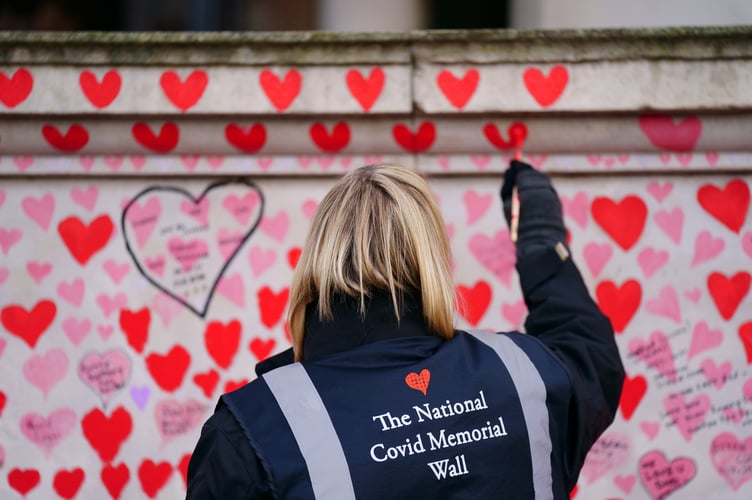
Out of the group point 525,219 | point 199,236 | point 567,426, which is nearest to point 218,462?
point 567,426

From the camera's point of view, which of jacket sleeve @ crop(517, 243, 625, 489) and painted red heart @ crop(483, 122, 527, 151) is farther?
painted red heart @ crop(483, 122, 527, 151)

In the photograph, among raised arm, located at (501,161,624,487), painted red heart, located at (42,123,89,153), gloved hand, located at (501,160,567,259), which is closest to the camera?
raised arm, located at (501,161,624,487)

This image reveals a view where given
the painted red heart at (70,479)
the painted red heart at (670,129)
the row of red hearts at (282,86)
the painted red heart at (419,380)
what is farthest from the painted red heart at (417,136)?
the painted red heart at (70,479)

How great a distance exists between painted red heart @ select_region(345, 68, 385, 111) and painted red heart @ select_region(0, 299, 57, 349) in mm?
1283

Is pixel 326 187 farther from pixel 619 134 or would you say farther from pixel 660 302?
pixel 660 302

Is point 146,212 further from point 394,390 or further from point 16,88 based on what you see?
point 394,390

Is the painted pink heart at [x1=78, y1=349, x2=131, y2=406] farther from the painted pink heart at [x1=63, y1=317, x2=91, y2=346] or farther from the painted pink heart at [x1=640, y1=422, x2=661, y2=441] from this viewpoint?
the painted pink heart at [x1=640, y1=422, x2=661, y2=441]

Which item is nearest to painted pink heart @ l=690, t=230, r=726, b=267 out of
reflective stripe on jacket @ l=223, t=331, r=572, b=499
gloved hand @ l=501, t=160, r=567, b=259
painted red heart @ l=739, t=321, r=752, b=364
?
painted red heart @ l=739, t=321, r=752, b=364

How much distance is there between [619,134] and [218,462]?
5.94 feet

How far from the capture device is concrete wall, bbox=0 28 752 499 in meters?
2.61

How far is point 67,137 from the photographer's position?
271cm

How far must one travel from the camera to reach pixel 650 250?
8.81ft

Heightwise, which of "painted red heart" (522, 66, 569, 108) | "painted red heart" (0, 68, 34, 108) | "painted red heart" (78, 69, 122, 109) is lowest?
"painted red heart" (522, 66, 569, 108)

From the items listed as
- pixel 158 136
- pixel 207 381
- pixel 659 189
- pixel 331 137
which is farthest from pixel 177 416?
pixel 659 189
